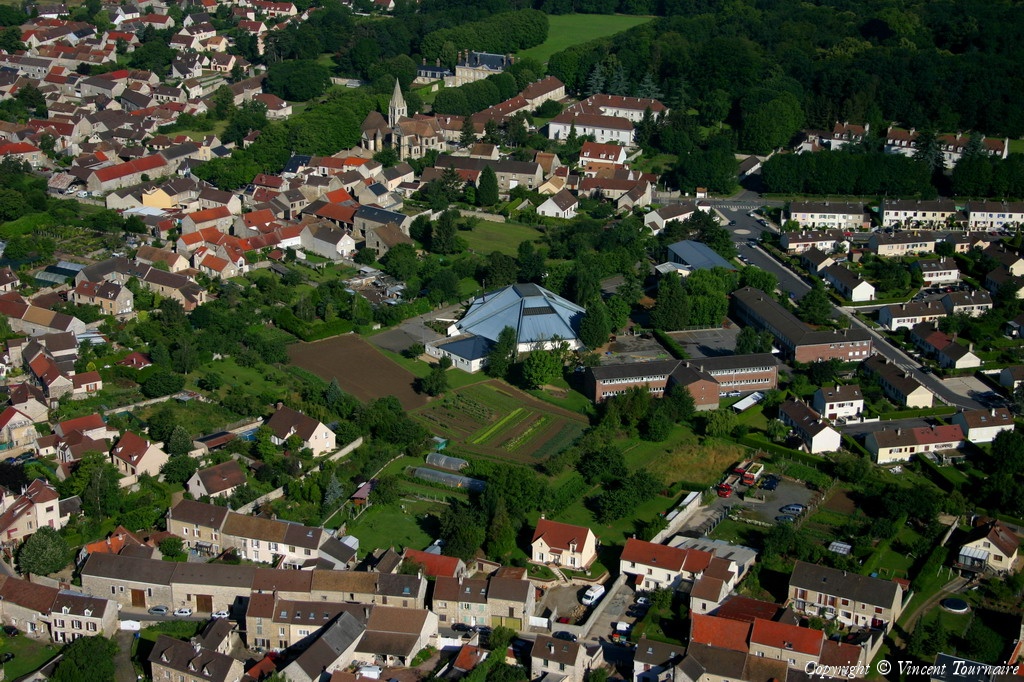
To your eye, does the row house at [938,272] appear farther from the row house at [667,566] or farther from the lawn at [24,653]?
the lawn at [24,653]

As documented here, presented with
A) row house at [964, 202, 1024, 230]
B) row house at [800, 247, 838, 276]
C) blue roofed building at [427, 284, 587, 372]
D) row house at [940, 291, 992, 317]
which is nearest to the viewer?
blue roofed building at [427, 284, 587, 372]

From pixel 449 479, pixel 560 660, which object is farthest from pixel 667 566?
pixel 449 479

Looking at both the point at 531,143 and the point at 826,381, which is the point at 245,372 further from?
the point at 531,143

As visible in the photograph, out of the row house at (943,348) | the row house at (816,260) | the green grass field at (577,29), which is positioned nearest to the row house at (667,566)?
the row house at (943,348)

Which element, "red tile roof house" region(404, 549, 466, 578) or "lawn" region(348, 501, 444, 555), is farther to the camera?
"lawn" region(348, 501, 444, 555)

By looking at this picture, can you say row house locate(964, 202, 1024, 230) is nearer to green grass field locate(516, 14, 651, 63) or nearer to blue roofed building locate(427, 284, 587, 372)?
blue roofed building locate(427, 284, 587, 372)

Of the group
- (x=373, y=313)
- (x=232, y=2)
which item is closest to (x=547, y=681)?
(x=373, y=313)

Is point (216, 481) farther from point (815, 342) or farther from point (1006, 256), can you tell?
point (1006, 256)

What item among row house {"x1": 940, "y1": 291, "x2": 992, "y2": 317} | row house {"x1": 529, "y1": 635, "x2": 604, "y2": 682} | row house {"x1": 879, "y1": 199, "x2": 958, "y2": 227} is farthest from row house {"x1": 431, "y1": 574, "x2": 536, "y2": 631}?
row house {"x1": 879, "y1": 199, "x2": 958, "y2": 227}
